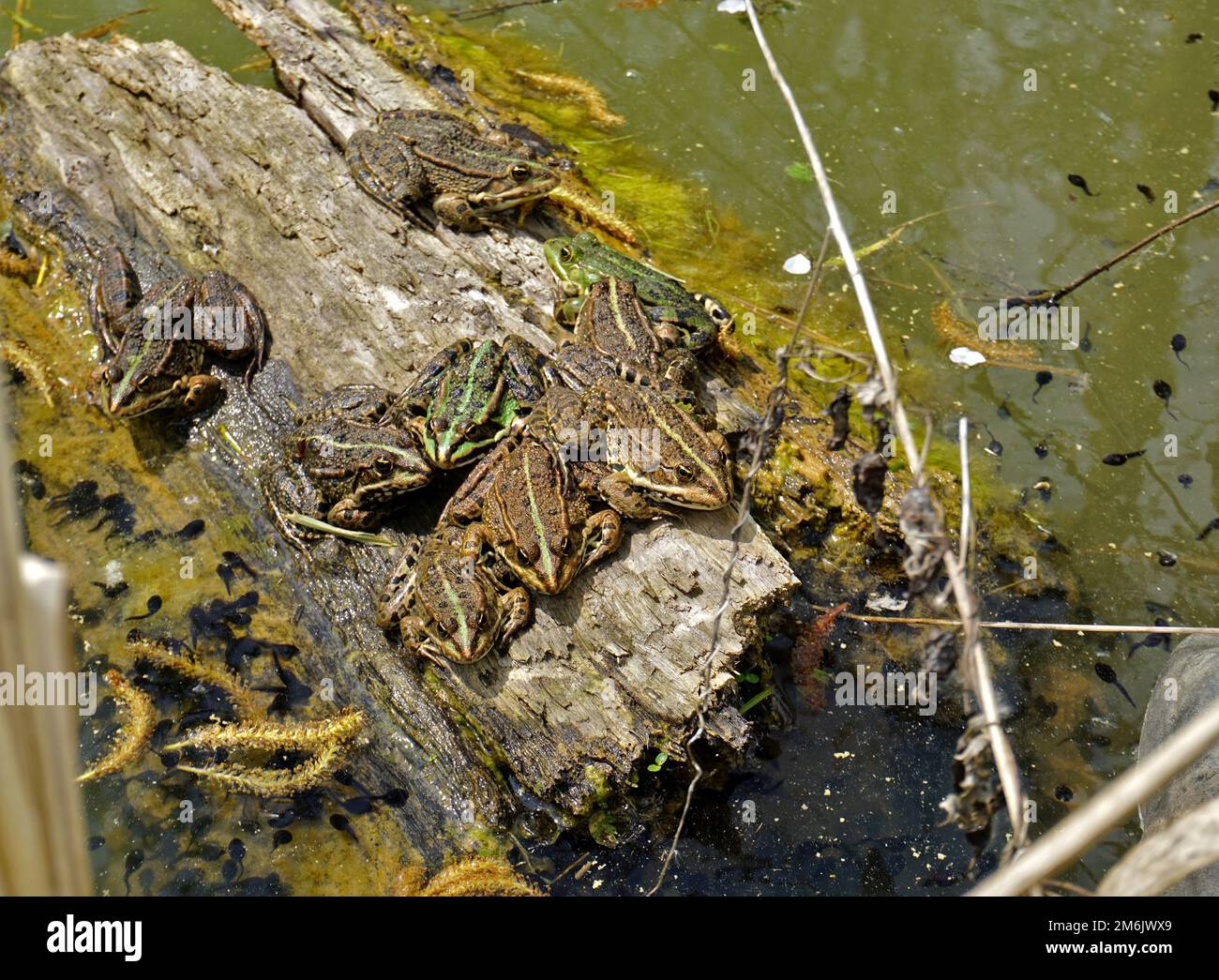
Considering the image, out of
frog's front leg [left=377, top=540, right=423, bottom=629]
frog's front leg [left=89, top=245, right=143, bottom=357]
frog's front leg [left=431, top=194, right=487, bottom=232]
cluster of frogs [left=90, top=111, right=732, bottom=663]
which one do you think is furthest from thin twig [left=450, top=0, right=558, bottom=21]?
frog's front leg [left=377, top=540, right=423, bottom=629]

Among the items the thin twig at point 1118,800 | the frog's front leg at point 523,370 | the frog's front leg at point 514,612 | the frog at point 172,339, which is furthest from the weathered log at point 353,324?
the thin twig at point 1118,800

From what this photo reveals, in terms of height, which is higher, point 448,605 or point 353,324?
point 353,324

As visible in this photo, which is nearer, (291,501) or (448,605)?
(448,605)

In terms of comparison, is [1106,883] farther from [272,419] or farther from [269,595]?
[272,419]

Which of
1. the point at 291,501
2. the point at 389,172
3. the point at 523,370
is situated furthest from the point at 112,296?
the point at 523,370

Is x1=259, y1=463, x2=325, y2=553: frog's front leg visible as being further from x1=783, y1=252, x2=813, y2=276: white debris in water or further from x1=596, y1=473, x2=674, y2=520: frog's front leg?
x1=783, y1=252, x2=813, y2=276: white debris in water

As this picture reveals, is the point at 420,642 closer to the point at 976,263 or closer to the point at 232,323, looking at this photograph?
the point at 232,323
